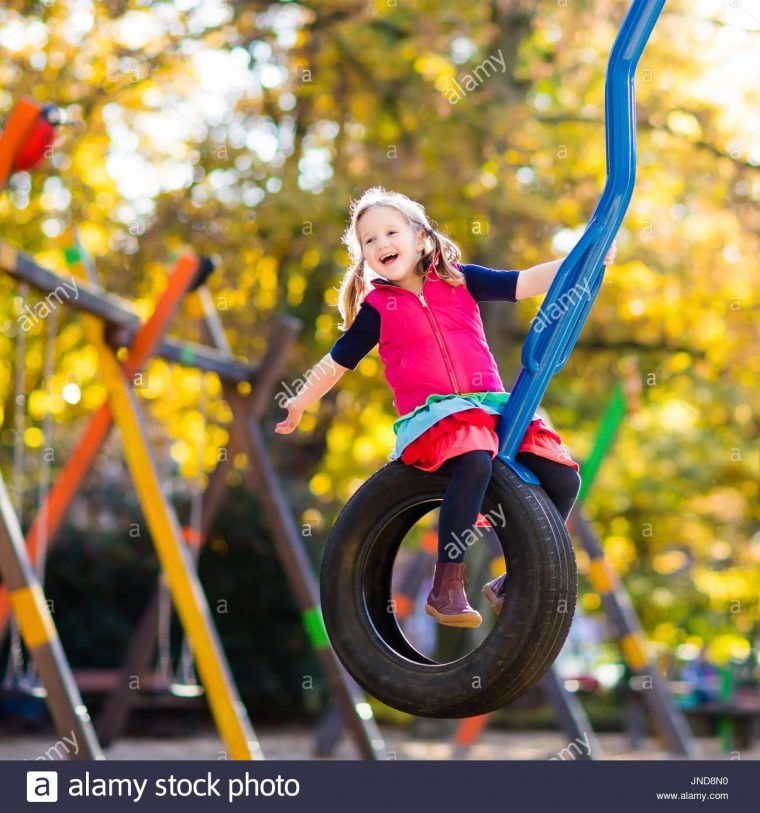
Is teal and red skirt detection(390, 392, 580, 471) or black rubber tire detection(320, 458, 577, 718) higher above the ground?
teal and red skirt detection(390, 392, 580, 471)

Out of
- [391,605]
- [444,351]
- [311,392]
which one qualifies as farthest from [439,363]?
[391,605]

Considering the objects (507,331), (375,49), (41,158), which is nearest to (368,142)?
(375,49)

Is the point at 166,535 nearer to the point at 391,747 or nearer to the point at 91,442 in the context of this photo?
the point at 91,442

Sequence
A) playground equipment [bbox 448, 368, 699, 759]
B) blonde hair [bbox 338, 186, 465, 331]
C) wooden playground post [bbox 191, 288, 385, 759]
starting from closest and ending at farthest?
blonde hair [bbox 338, 186, 465, 331]
wooden playground post [bbox 191, 288, 385, 759]
playground equipment [bbox 448, 368, 699, 759]

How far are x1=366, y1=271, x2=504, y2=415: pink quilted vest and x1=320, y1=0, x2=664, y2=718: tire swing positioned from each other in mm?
164

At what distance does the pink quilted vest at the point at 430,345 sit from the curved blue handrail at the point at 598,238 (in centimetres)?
19

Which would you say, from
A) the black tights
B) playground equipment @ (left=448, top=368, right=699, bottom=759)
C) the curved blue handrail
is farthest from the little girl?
playground equipment @ (left=448, top=368, right=699, bottom=759)

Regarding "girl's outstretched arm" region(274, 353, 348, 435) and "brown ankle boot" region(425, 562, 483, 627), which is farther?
"girl's outstretched arm" region(274, 353, 348, 435)

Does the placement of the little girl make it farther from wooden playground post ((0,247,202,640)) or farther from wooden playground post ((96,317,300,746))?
wooden playground post ((96,317,300,746))

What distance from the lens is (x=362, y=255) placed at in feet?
10.1

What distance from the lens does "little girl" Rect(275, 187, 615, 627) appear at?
2.73 meters

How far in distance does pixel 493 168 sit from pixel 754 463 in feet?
26.3

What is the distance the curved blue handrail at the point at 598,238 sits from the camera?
273 cm

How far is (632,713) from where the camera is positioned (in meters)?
13.8
